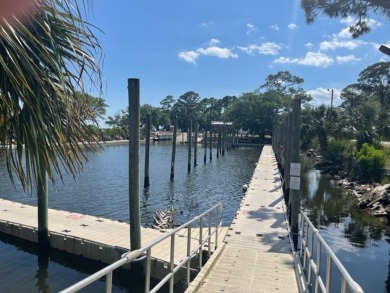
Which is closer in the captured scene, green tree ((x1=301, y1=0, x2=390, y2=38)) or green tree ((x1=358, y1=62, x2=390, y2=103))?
green tree ((x1=301, y1=0, x2=390, y2=38))

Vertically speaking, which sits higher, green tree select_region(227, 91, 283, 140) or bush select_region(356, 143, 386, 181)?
green tree select_region(227, 91, 283, 140)

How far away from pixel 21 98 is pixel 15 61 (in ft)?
0.94

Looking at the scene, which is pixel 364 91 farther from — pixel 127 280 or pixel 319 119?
pixel 127 280

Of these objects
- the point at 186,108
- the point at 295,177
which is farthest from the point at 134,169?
the point at 186,108

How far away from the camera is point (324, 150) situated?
38406 mm

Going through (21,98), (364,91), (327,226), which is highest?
(364,91)

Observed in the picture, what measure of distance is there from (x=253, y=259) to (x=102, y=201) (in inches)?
466

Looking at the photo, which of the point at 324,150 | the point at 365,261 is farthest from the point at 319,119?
the point at 365,261

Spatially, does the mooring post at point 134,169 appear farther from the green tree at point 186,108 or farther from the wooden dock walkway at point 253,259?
the green tree at point 186,108

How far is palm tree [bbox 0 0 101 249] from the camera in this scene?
2.69 meters

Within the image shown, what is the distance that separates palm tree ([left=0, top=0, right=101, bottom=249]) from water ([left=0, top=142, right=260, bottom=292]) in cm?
→ 90

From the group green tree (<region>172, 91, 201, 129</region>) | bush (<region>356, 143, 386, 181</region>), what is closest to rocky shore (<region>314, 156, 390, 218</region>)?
bush (<region>356, 143, 386, 181</region>)

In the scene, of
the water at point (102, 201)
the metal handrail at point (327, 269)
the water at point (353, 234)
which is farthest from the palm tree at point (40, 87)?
the water at point (353, 234)

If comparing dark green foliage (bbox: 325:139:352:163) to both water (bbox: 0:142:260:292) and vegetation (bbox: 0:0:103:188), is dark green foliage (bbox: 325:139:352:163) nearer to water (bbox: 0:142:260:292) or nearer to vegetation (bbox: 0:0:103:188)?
water (bbox: 0:142:260:292)
